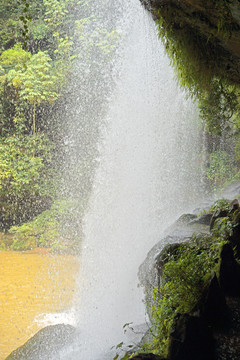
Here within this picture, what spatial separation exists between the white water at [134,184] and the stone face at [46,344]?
284 mm

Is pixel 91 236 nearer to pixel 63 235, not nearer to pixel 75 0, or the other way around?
pixel 63 235

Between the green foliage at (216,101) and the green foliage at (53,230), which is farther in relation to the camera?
the green foliage at (53,230)

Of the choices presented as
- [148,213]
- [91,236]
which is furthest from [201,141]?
[91,236]

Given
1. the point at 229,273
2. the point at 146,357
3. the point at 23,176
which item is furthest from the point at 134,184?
the point at 146,357

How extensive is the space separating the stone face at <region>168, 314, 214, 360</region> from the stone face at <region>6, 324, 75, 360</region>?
11.3 ft

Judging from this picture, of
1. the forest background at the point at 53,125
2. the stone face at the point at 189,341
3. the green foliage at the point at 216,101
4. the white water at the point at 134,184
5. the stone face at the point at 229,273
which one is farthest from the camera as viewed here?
the forest background at the point at 53,125

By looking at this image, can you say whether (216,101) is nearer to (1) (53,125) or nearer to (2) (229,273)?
(2) (229,273)

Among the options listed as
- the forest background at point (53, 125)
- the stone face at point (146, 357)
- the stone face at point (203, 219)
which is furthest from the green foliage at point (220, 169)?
the stone face at point (146, 357)

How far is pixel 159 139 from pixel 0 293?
7.03 meters

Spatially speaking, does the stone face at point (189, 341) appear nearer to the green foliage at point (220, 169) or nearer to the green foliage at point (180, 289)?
the green foliage at point (180, 289)

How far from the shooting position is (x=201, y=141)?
42.7ft

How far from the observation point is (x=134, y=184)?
10.5 m

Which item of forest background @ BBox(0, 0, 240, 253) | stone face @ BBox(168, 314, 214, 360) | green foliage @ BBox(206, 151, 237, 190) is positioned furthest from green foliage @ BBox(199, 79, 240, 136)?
green foliage @ BBox(206, 151, 237, 190)

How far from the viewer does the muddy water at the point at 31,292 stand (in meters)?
6.61
